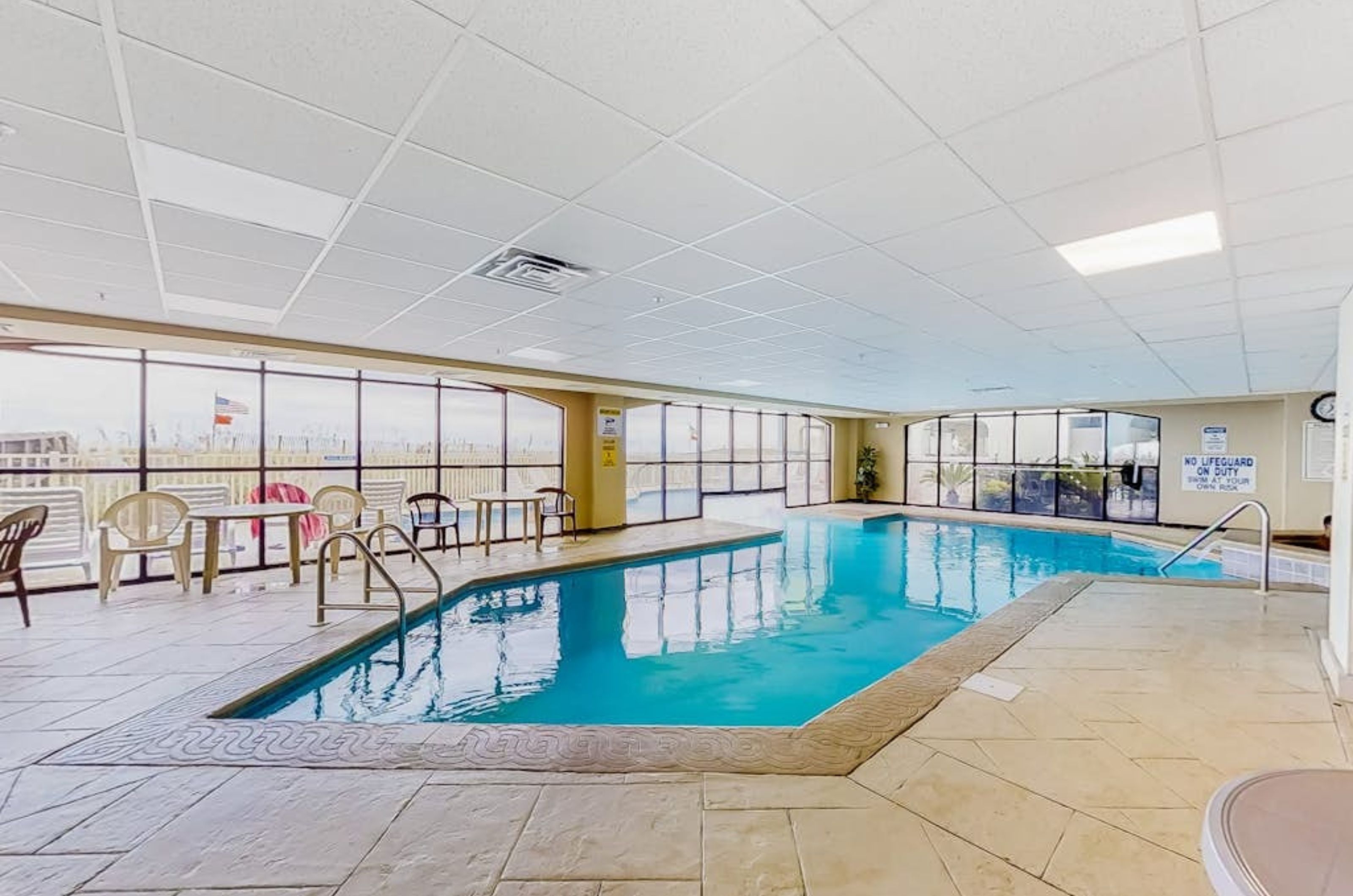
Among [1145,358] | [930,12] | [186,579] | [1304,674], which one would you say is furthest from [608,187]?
[1145,358]

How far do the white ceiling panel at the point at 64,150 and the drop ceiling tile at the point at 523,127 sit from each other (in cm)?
117

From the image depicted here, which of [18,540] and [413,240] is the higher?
[413,240]

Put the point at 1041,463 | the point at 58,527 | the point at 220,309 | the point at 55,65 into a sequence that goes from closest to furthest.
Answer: the point at 55,65, the point at 220,309, the point at 58,527, the point at 1041,463

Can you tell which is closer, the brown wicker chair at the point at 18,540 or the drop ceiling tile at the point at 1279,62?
the drop ceiling tile at the point at 1279,62

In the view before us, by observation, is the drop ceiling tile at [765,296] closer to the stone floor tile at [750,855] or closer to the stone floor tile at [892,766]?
the stone floor tile at [892,766]

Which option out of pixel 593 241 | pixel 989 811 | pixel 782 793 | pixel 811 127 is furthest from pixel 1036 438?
pixel 811 127

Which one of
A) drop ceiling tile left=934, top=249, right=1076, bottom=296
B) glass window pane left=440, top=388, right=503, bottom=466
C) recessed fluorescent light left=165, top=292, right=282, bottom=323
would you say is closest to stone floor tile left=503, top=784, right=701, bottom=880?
drop ceiling tile left=934, top=249, right=1076, bottom=296

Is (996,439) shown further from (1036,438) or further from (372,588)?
(372,588)

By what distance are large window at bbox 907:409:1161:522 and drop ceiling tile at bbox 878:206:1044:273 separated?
1121 centimetres

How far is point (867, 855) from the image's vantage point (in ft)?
6.06

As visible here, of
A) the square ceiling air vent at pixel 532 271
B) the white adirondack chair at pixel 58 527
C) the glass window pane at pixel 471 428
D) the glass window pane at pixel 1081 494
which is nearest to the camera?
the square ceiling air vent at pixel 532 271

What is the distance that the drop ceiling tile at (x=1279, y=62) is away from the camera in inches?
53.6

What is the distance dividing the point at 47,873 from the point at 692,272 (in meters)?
3.67

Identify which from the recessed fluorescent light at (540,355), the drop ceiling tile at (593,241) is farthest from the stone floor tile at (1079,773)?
the recessed fluorescent light at (540,355)
